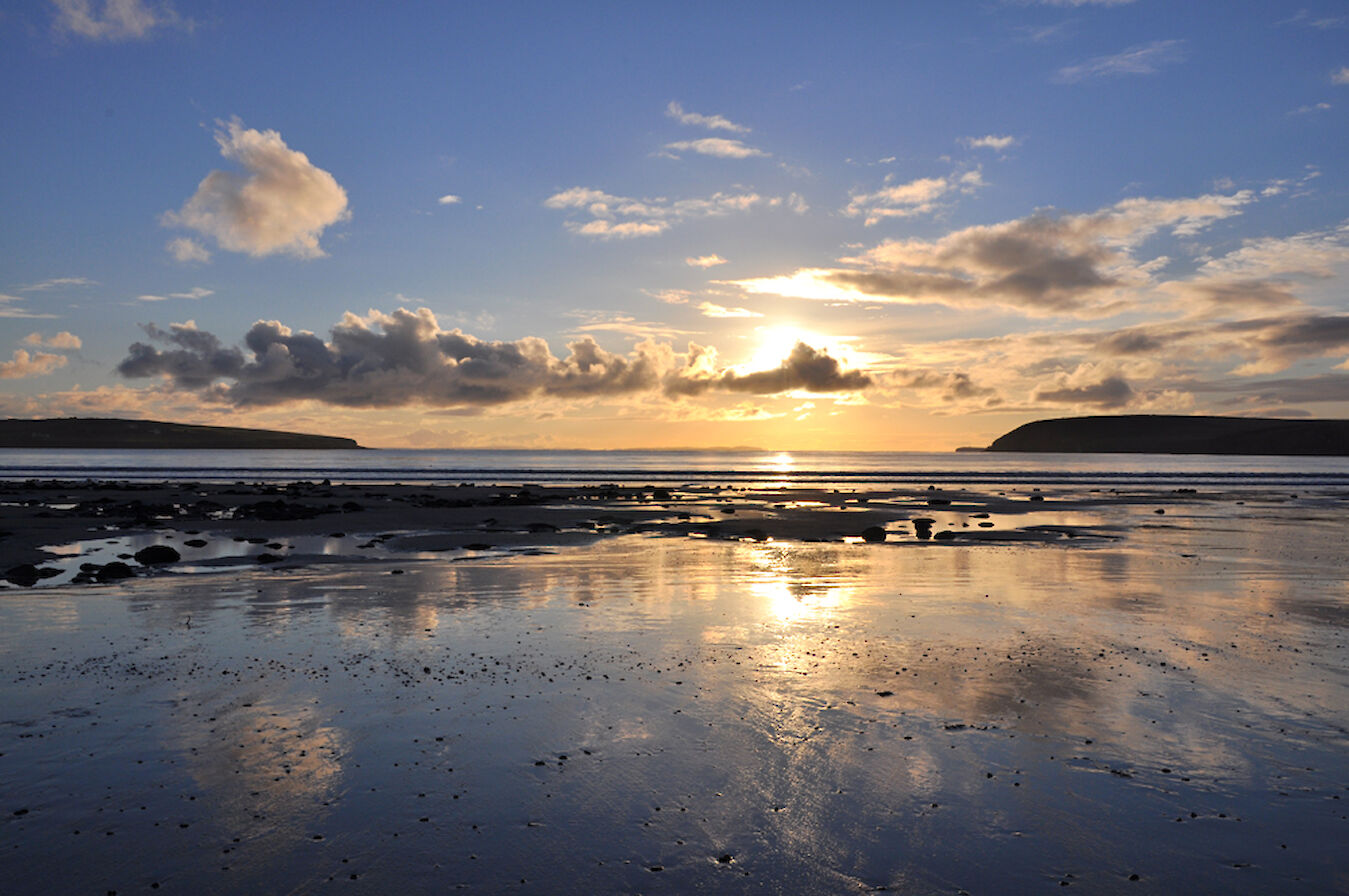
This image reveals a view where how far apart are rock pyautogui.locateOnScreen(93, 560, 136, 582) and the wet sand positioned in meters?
0.86

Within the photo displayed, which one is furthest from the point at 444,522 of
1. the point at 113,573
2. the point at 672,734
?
the point at 672,734

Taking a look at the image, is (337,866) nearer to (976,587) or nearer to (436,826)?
(436,826)

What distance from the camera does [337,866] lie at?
7.23 metres

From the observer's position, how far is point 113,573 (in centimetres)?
2366

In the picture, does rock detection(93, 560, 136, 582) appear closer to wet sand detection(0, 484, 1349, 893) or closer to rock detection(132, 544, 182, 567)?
wet sand detection(0, 484, 1349, 893)

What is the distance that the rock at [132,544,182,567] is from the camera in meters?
26.6

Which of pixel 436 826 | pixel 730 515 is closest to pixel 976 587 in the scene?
pixel 436 826

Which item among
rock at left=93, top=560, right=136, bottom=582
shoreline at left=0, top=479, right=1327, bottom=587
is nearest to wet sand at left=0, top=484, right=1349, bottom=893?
rock at left=93, top=560, right=136, bottom=582

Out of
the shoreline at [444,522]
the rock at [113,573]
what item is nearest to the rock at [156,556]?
the shoreline at [444,522]

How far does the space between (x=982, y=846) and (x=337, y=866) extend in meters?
6.00

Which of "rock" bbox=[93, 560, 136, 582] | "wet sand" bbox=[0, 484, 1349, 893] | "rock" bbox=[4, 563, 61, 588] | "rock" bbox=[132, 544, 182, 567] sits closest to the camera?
"wet sand" bbox=[0, 484, 1349, 893]

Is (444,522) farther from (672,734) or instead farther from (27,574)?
Result: (672,734)

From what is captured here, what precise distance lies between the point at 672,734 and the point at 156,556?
2392cm

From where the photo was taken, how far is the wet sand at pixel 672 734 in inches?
291
